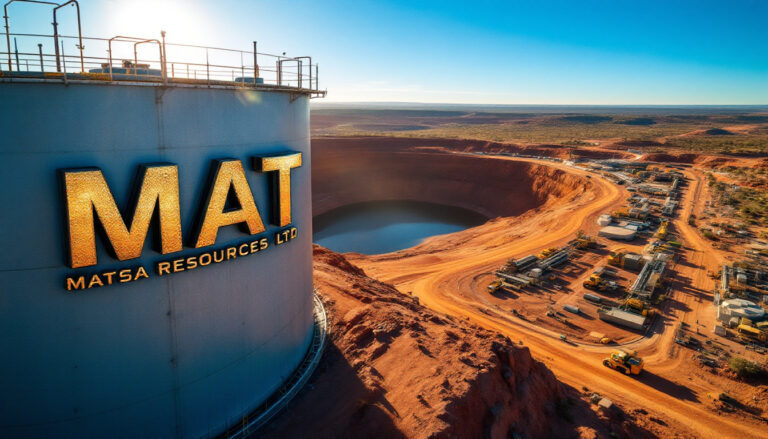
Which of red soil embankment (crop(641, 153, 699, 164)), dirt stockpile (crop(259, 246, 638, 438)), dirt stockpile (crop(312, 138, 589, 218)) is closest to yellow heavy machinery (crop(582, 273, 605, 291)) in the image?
dirt stockpile (crop(259, 246, 638, 438))

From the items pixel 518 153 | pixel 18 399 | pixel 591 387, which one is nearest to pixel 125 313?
pixel 18 399

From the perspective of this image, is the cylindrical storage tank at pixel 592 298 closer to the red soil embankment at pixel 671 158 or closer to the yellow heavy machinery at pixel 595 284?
the yellow heavy machinery at pixel 595 284

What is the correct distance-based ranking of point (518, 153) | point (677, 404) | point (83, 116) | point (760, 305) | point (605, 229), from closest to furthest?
point (83, 116) < point (677, 404) < point (760, 305) < point (605, 229) < point (518, 153)

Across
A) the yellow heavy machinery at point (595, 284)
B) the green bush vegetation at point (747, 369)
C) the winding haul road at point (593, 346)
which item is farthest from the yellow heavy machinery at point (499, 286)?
the green bush vegetation at point (747, 369)

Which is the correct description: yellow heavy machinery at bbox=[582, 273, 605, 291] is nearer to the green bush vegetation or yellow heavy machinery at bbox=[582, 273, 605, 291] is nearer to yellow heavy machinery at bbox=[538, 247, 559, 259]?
yellow heavy machinery at bbox=[538, 247, 559, 259]

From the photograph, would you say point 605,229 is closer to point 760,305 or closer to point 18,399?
point 760,305
